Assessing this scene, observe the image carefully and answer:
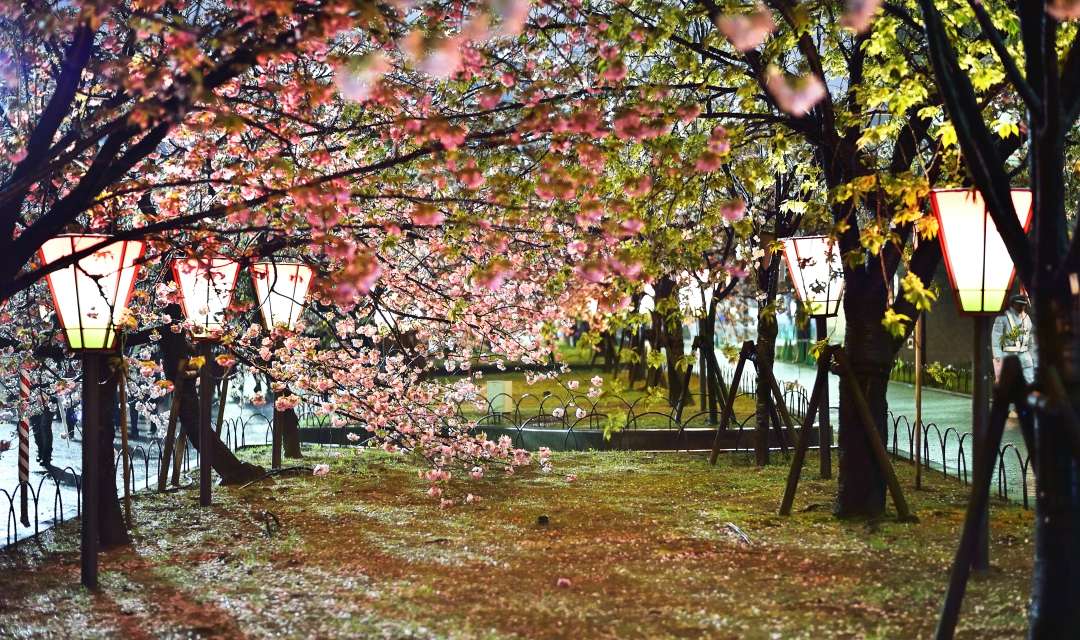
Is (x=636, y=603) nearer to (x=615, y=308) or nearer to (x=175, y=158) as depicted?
(x=615, y=308)

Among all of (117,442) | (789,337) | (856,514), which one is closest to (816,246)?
(856,514)

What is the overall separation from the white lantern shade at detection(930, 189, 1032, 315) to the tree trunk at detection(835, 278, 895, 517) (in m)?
Result: 2.06

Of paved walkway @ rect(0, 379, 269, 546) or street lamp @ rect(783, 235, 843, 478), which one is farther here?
paved walkway @ rect(0, 379, 269, 546)

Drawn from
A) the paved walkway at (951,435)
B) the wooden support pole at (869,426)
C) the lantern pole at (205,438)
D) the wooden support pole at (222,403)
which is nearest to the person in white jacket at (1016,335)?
the paved walkway at (951,435)

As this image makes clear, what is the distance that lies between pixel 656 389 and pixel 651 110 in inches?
99.6

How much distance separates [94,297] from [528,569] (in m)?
3.89

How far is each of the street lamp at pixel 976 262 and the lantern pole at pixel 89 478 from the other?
250 inches

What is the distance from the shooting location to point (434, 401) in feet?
46.2

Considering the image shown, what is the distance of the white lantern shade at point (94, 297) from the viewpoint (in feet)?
25.9

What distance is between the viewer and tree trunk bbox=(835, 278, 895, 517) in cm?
948

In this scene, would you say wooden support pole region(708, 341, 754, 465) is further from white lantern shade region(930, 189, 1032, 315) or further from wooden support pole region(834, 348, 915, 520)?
white lantern shade region(930, 189, 1032, 315)

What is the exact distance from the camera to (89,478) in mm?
8164

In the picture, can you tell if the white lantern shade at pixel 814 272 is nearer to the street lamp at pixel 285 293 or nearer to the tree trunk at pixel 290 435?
the street lamp at pixel 285 293

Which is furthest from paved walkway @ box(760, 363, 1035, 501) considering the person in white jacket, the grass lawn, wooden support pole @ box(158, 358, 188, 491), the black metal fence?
wooden support pole @ box(158, 358, 188, 491)
